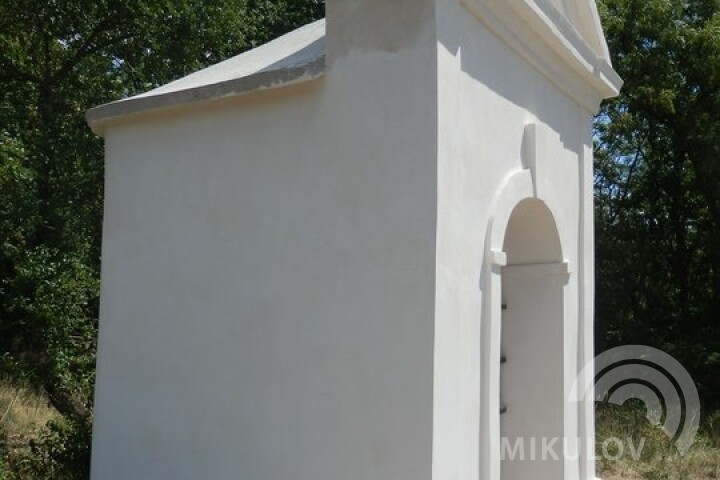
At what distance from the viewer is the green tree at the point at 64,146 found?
809 cm

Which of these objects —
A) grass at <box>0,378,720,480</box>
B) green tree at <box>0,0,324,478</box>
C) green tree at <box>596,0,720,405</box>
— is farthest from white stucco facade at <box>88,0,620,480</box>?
green tree at <box>596,0,720,405</box>

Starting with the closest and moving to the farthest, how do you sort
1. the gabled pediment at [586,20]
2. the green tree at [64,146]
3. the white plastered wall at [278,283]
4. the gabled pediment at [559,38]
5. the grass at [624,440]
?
the white plastered wall at [278,283] → the gabled pediment at [559,38] → the gabled pediment at [586,20] → the green tree at [64,146] → the grass at [624,440]

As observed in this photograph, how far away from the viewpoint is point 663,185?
14117 millimetres

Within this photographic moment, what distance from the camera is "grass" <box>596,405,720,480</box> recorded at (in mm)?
8289

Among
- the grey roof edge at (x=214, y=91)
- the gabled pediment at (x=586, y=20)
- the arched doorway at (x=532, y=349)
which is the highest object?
the gabled pediment at (x=586, y=20)

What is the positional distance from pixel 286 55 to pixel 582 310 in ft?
9.96

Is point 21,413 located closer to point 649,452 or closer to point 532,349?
point 532,349

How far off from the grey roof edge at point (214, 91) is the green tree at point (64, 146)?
7.25 feet

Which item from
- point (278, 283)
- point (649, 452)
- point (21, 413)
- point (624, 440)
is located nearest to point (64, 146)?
point (21, 413)

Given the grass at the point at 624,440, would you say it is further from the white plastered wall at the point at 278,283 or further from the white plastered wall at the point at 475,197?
the white plastered wall at the point at 475,197

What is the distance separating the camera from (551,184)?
567 cm

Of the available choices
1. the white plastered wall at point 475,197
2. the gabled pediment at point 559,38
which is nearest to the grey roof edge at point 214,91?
→ the white plastered wall at point 475,197

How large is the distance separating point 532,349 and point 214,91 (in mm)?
3065

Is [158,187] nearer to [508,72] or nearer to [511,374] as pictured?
[508,72]
